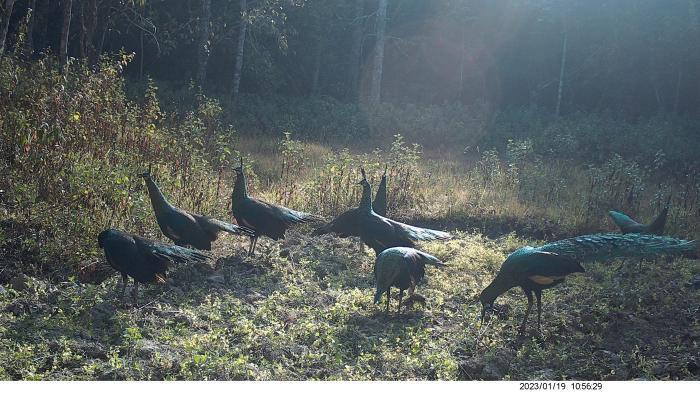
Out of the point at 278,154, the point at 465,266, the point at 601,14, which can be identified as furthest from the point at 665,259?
the point at 601,14

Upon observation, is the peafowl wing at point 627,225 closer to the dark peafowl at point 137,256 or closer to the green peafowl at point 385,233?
the green peafowl at point 385,233

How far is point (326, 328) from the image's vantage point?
6.69 m

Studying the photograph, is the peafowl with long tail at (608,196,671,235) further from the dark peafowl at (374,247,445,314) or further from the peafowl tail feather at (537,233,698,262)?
the dark peafowl at (374,247,445,314)

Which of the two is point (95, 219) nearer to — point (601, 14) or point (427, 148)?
point (427, 148)

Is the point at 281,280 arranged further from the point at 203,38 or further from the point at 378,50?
the point at 378,50

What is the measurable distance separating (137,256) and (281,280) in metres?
1.98

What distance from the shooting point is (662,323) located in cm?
723

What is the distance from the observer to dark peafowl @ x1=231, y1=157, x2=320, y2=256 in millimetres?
8961

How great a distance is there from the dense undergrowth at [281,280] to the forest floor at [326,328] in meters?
0.02

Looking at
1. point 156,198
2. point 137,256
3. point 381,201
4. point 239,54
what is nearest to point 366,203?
Answer: point 381,201

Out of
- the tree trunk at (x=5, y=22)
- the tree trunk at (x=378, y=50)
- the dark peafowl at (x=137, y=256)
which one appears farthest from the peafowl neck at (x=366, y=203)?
the tree trunk at (x=378, y=50)

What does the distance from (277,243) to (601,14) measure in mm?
23700

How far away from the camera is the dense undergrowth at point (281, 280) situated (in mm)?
5887

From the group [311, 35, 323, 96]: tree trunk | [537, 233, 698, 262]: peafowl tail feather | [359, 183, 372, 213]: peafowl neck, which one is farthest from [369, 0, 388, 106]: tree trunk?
[537, 233, 698, 262]: peafowl tail feather
